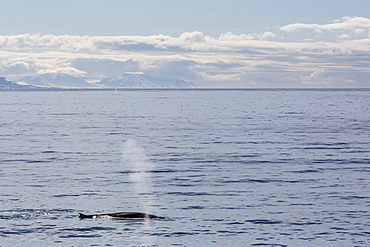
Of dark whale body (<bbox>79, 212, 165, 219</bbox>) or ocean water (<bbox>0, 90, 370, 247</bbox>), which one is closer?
ocean water (<bbox>0, 90, 370, 247</bbox>)

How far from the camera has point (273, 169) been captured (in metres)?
44.8

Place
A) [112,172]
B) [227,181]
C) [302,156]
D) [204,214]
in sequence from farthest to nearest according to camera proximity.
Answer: [302,156] → [112,172] → [227,181] → [204,214]

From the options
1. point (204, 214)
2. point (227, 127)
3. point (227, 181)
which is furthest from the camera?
point (227, 127)

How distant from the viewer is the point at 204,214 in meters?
29.7

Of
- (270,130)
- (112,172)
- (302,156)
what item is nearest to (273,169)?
(302,156)

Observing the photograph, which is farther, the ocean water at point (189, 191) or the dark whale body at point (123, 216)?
the dark whale body at point (123, 216)

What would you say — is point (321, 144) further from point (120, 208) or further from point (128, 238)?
point (128, 238)

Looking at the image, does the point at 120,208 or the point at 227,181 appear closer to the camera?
the point at 120,208

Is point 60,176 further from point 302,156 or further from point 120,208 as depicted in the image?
point 302,156

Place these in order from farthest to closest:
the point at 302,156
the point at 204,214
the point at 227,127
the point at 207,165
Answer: the point at 227,127 < the point at 302,156 < the point at 207,165 < the point at 204,214

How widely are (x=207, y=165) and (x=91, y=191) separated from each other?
13.6 metres

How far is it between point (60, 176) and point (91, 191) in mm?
6374

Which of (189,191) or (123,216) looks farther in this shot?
(189,191)

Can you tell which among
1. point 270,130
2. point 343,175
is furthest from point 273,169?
point 270,130
